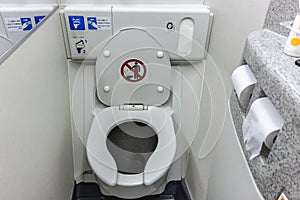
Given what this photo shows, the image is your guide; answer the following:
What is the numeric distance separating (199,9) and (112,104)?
0.61 meters

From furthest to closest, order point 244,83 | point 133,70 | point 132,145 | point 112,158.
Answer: point 132,145
point 133,70
point 112,158
point 244,83

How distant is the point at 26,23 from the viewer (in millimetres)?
826

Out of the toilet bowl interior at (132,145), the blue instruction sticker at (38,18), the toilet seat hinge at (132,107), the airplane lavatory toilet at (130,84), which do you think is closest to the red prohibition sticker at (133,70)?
the airplane lavatory toilet at (130,84)

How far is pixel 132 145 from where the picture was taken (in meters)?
1.30

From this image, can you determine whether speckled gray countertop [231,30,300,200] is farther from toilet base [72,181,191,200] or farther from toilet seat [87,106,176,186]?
toilet base [72,181,191,200]

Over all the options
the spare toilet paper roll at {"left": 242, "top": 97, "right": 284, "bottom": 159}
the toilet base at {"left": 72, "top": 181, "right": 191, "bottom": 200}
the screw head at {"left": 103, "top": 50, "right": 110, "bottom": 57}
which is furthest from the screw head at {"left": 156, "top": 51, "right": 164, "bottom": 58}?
the toilet base at {"left": 72, "top": 181, "right": 191, "bottom": 200}

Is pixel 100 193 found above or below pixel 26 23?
below

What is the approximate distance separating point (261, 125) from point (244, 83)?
0.44 feet

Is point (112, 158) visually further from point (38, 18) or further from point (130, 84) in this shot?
point (38, 18)

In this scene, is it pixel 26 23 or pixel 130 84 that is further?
pixel 130 84

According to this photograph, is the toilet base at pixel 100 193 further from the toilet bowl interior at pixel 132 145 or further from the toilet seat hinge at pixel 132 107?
the toilet seat hinge at pixel 132 107

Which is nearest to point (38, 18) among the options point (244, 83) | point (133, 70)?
point (133, 70)

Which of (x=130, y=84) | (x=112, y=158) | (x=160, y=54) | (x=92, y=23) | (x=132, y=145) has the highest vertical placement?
(x=92, y=23)

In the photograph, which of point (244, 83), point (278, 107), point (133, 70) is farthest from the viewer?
point (133, 70)
